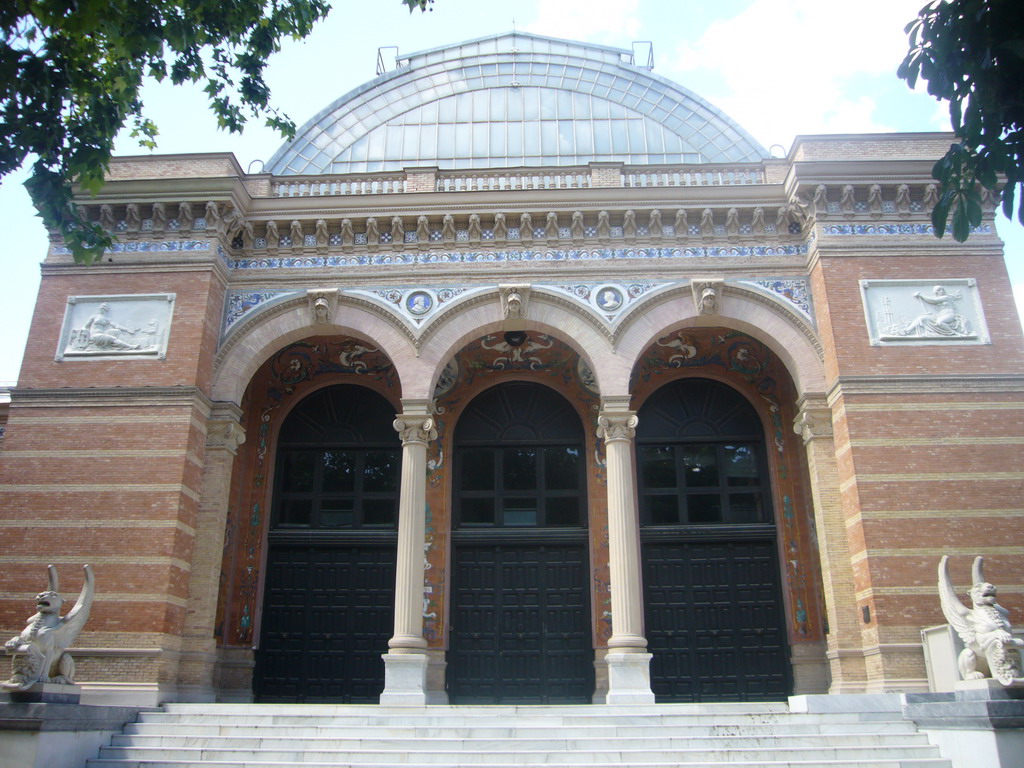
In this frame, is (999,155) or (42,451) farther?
(42,451)

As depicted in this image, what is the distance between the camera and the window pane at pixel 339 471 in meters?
17.5

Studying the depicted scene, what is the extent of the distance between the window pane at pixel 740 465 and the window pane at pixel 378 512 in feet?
22.0

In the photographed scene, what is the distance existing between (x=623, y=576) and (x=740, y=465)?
4438mm

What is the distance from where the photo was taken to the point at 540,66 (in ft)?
76.3

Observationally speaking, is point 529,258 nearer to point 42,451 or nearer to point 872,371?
point 872,371

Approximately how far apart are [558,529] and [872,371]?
6458 mm

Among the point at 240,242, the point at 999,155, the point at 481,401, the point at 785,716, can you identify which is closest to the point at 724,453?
the point at 481,401

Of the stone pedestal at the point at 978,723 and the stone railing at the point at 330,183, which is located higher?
the stone railing at the point at 330,183

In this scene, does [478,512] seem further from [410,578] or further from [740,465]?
[740,465]

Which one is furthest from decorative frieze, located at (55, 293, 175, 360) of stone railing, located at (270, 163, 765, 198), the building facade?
stone railing, located at (270, 163, 765, 198)

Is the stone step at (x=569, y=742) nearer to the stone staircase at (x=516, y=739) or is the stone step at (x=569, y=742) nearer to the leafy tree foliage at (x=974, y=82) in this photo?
the stone staircase at (x=516, y=739)

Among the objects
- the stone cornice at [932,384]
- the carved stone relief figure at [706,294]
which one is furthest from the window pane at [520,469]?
the stone cornice at [932,384]

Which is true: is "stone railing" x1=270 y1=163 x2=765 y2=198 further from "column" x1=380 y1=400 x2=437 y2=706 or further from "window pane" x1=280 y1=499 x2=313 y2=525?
"window pane" x1=280 y1=499 x2=313 y2=525

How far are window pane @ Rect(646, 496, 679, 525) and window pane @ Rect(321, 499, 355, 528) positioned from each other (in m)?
5.89
